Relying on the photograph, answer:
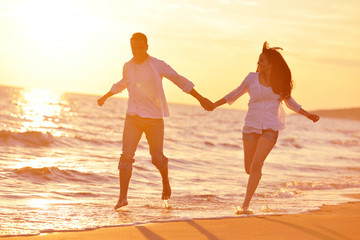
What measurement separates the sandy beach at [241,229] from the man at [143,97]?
1.16 metres

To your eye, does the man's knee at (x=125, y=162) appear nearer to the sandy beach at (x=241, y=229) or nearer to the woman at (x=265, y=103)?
the sandy beach at (x=241, y=229)

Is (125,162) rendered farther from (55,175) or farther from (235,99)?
(55,175)

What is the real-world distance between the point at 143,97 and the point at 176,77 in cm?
46

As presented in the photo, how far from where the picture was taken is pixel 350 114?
177125mm

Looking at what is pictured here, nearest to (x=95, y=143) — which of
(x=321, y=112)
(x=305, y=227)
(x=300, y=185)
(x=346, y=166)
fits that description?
(x=346, y=166)

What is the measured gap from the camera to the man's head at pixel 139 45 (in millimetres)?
6141

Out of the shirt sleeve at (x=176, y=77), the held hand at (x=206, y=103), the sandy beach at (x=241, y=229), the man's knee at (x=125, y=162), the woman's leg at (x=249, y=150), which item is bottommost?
the sandy beach at (x=241, y=229)

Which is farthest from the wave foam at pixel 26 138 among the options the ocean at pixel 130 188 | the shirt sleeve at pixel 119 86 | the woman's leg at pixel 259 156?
the woman's leg at pixel 259 156

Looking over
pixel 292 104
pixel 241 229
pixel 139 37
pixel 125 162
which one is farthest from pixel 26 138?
pixel 241 229

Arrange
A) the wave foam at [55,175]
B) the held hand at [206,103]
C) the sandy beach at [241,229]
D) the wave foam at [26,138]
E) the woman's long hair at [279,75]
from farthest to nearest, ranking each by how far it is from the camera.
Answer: the wave foam at [26,138], the wave foam at [55,175], the held hand at [206,103], the woman's long hair at [279,75], the sandy beach at [241,229]

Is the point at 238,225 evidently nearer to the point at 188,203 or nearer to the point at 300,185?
the point at 188,203

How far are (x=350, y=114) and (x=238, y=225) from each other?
180347 millimetres

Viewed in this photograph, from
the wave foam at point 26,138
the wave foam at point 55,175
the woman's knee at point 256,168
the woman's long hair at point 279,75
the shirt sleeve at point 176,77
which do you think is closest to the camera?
the woman's long hair at point 279,75

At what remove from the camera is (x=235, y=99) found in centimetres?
625
